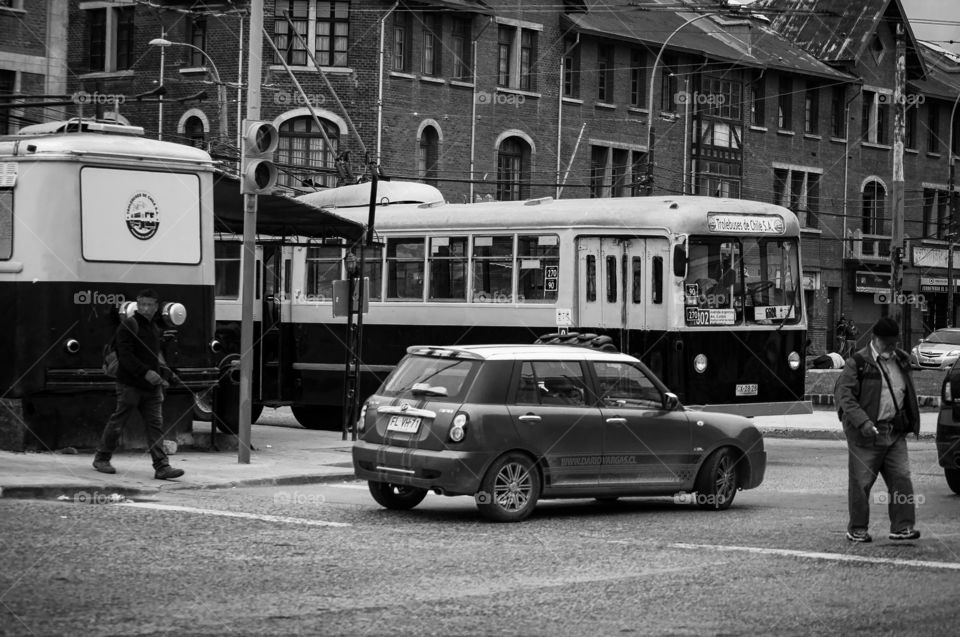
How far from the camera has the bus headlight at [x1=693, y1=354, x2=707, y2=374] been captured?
73.8ft

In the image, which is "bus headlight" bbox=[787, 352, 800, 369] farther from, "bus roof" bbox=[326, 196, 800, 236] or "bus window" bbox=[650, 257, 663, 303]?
"bus window" bbox=[650, 257, 663, 303]

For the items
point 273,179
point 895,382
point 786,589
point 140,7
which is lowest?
point 786,589

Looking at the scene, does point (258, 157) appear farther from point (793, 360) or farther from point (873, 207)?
point (873, 207)

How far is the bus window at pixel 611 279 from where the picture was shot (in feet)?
76.3

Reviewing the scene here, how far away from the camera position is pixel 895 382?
1316 cm

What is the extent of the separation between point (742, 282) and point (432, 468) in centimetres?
1012

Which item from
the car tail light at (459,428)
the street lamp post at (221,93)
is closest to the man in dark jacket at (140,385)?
the car tail light at (459,428)

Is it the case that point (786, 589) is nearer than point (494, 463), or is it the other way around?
point (786, 589)

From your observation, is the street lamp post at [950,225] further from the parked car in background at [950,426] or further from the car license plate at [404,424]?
the car license plate at [404,424]

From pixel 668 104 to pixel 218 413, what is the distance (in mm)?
41390

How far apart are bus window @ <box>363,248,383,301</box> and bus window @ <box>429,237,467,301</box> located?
1.09 meters

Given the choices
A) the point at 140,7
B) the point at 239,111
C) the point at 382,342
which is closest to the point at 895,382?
the point at 382,342

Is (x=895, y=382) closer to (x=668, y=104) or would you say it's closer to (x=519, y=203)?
(x=519, y=203)

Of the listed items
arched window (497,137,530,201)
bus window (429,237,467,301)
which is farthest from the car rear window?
arched window (497,137,530,201)
